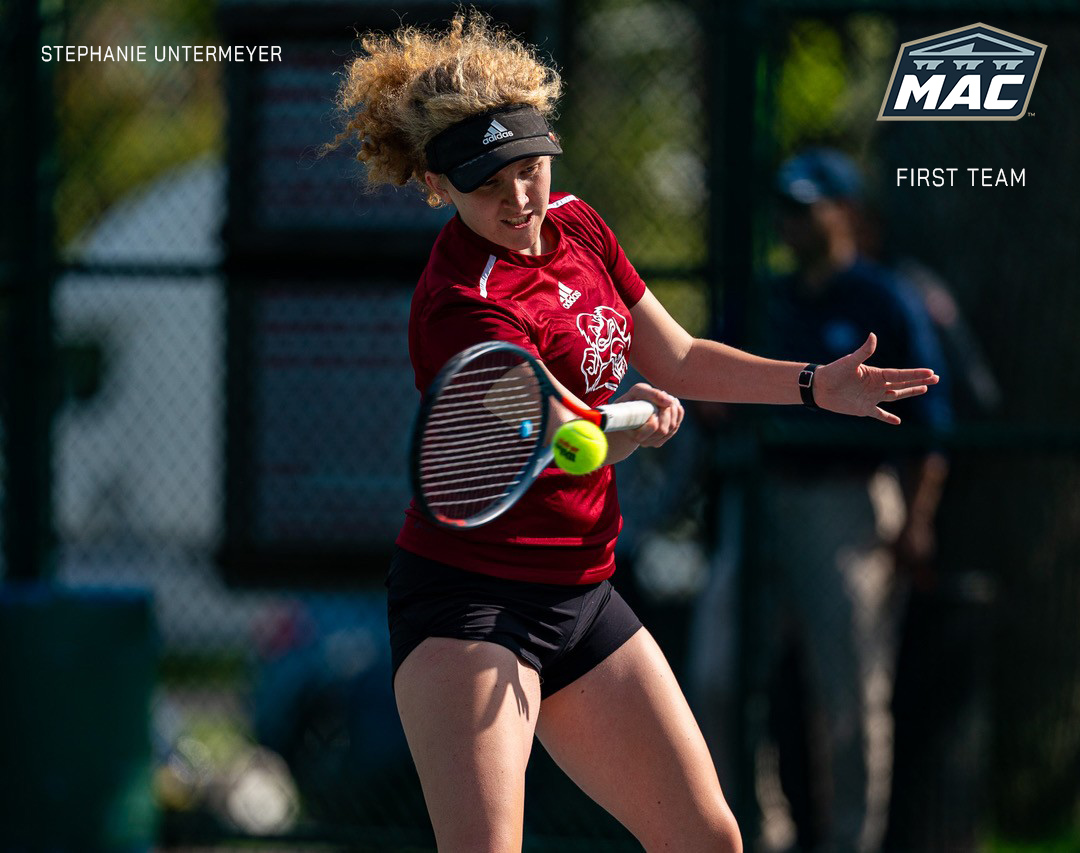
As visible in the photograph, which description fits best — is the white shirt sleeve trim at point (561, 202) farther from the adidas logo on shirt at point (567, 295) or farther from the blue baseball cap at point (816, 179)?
the blue baseball cap at point (816, 179)

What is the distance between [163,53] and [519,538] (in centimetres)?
372

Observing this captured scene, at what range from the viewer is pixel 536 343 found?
2.88 meters

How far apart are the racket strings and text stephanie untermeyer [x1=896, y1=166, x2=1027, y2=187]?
3.51m

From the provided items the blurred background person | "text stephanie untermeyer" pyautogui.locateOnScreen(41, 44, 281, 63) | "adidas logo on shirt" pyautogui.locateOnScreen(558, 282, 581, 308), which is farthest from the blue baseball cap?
"adidas logo on shirt" pyautogui.locateOnScreen(558, 282, 581, 308)

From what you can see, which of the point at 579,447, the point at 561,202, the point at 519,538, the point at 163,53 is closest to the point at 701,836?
the point at 519,538

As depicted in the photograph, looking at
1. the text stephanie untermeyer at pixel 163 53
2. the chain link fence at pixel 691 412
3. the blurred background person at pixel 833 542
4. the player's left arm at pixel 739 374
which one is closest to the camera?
the player's left arm at pixel 739 374

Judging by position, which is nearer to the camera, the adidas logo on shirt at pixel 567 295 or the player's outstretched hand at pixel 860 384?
the adidas logo on shirt at pixel 567 295

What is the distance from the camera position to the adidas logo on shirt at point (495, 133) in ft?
9.57

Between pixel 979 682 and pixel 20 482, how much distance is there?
3402 millimetres

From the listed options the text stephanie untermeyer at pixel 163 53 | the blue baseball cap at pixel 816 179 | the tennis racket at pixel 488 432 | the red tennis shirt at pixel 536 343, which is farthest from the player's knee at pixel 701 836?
the text stephanie untermeyer at pixel 163 53

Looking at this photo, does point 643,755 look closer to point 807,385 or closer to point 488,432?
point 488,432

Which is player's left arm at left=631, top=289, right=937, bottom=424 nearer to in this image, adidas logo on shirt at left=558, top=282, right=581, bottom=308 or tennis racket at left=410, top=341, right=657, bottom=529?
adidas logo on shirt at left=558, top=282, right=581, bottom=308

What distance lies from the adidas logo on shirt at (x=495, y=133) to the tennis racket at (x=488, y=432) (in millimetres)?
424

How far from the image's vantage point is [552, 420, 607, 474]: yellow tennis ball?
8.82 ft
